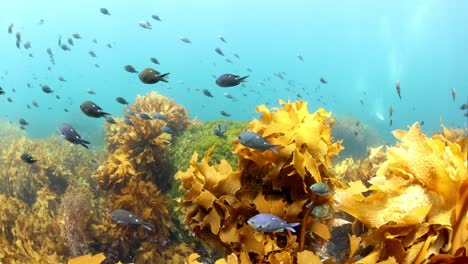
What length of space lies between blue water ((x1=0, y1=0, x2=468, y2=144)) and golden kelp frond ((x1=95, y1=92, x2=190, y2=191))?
98.8m

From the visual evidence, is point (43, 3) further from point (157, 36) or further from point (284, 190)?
point (284, 190)

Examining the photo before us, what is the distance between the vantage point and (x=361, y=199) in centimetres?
181

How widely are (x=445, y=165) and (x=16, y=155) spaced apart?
9841mm

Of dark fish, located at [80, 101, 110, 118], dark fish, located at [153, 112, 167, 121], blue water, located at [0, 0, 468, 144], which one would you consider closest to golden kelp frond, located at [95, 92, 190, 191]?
dark fish, located at [153, 112, 167, 121]

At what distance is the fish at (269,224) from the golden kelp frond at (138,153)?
439 centimetres

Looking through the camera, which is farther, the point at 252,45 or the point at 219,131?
the point at 252,45

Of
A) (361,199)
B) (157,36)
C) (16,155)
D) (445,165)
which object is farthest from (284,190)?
(157,36)

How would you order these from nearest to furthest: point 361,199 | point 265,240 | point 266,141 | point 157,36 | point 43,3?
1. point 361,199
2. point 265,240
3. point 266,141
4. point 43,3
5. point 157,36

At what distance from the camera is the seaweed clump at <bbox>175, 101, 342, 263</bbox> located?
2490 mm

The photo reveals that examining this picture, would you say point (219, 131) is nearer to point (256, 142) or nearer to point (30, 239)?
point (30, 239)

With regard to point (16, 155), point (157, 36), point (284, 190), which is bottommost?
point (157, 36)

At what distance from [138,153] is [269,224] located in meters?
5.01

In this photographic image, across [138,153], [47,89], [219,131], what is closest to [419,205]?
[219,131]

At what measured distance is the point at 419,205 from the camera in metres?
1.71
